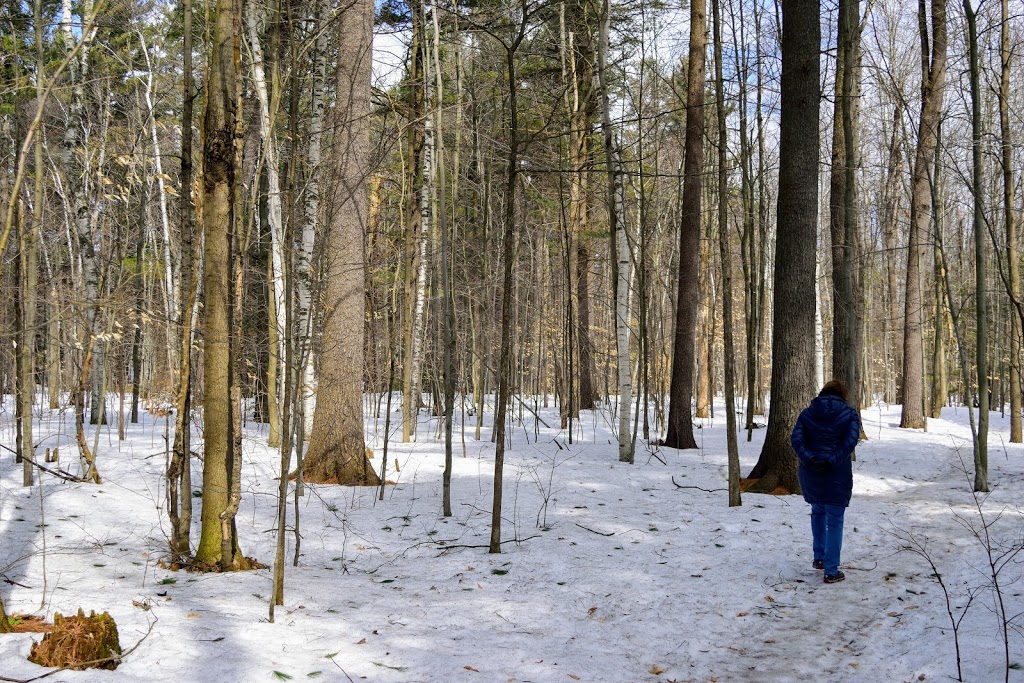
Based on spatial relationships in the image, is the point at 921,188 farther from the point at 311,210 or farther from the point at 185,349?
the point at 185,349

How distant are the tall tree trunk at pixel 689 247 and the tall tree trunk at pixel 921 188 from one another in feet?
11.3

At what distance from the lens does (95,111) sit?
58.1 feet

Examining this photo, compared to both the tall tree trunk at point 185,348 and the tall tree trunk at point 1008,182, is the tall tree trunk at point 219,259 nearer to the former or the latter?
the tall tree trunk at point 185,348

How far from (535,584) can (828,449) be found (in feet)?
8.78

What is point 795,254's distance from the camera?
9164 millimetres

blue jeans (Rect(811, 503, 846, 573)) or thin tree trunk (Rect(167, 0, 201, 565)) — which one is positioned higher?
thin tree trunk (Rect(167, 0, 201, 565))

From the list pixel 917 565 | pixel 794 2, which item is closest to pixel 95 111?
pixel 794 2

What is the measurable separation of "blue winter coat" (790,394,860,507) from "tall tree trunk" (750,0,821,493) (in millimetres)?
2770

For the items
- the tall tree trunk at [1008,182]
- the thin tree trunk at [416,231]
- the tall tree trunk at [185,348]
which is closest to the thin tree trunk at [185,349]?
the tall tree trunk at [185,348]

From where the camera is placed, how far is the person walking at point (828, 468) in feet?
20.2

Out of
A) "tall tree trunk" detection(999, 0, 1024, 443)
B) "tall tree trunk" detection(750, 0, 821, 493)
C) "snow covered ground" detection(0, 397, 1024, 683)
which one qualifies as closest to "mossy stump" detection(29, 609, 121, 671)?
"snow covered ground" detection(0, 397, 1024, 683)

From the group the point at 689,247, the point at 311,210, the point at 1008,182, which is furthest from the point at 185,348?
the point at 1008,182

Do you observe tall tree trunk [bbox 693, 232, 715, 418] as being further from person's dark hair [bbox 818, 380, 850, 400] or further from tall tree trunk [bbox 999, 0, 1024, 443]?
person's dark hair [bbox 818, 380, 850, 400]

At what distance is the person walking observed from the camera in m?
→ 6.17
